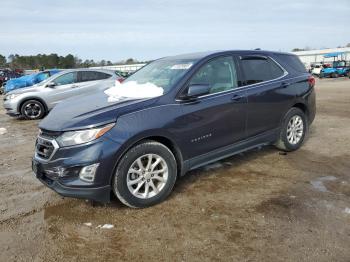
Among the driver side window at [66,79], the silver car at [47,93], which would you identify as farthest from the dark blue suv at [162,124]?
the driver side window at [66,79]

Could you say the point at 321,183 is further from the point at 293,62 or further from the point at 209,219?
the point at 293,62

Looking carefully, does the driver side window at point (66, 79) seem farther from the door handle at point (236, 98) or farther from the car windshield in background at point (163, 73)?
the door handle at point (236, 98)

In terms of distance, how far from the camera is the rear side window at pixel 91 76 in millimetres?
11767

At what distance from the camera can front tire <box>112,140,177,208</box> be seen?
3744 millimetres

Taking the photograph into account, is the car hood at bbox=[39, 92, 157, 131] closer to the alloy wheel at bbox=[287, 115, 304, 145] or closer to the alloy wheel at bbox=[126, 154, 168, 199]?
the alloy wheel at bbox=[126, 154, 168, 199]

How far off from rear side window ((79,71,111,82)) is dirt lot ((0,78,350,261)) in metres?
6.71

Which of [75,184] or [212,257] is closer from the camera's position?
[212,257]

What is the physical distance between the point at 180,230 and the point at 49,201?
1777 mm

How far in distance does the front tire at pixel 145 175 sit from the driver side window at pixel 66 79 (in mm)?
8448

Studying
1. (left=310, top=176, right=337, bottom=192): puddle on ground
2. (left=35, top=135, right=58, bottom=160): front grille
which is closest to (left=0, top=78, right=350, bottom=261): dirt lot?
(left=310, top=176, right=337, bottom=192): puddle on ground

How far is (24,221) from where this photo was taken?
3.80m

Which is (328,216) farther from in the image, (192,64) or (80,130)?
(80,130)

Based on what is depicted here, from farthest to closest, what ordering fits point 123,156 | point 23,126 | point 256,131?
point 23,126, point 256,131, point 123,156

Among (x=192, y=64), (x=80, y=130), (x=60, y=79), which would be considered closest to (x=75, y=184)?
(x=80, y=130)
